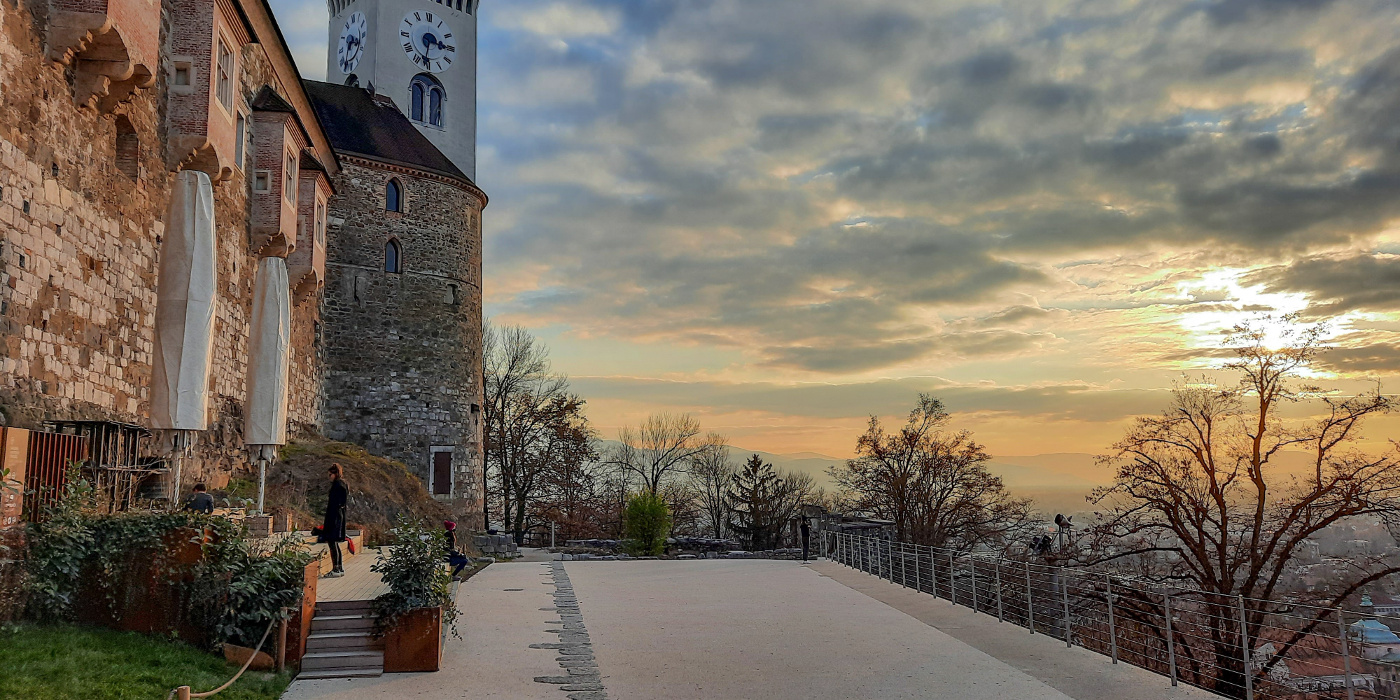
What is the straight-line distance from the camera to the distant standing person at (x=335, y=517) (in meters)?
13.3

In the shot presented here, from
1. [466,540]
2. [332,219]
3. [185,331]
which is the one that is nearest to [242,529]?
[185,331]

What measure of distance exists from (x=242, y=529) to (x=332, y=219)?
23307mm

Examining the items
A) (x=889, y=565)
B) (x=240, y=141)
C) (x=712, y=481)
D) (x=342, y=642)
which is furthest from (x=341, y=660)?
(x=712, y=481)

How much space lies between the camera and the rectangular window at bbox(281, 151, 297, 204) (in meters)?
23.3

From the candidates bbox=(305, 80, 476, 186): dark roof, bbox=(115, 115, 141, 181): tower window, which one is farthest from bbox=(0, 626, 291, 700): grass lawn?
bbox=(305, 80, 476, 186): dark roof

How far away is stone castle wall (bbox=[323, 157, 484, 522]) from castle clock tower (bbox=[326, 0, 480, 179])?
7270 millimetres

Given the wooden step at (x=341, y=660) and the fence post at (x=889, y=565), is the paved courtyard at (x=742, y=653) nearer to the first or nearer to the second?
the wooden step at (x=341, y=660)

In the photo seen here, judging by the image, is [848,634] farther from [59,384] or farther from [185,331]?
[59,384]

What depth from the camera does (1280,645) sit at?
19.9m

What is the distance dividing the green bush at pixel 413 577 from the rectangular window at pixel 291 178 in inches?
581

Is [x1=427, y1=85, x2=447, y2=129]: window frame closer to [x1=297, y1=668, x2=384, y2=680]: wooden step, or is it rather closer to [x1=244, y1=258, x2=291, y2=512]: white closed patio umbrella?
[x1=244, y1=258, x2=291, y2=512]: white closed patio umbrella

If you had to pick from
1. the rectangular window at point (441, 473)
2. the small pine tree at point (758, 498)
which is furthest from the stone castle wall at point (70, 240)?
the small pine tree at point (758, 498)

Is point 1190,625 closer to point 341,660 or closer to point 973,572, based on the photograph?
point 973,572

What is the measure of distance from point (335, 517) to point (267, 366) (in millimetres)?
3978
